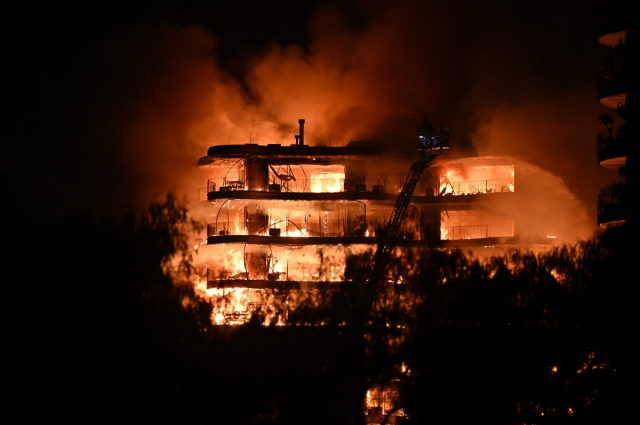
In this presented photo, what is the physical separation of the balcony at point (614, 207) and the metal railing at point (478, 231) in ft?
62.5

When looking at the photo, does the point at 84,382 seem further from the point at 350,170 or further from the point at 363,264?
the point at 350,170

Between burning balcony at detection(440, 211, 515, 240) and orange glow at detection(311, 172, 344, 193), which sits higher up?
orange glow at detection(311, 172, 344, 193)

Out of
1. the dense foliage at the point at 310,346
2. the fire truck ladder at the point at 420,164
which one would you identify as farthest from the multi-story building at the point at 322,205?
the dense foliage at the point at 310,346

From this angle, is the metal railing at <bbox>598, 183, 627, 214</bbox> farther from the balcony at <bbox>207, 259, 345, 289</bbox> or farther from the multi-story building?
the balcony at <bbox>207, 259, 345, 289</bbox>

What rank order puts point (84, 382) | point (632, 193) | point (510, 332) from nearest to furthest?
point (84, 382), point (510, 332), point (632, 193)

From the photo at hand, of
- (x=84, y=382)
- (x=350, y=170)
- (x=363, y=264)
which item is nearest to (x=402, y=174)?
(x=350, y=170)

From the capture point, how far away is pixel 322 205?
3809 inches

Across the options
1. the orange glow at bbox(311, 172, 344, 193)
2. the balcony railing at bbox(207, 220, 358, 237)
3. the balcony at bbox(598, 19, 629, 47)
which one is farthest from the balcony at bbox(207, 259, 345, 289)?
the balcony at bbox(598, 19, 629, 47)

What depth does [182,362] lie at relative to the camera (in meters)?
63.6

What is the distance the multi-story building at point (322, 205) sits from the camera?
310ft

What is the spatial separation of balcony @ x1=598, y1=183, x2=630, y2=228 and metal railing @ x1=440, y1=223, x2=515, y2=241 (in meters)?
19.0

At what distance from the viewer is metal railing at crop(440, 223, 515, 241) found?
9488 centimetres

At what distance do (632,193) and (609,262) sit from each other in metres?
8.29

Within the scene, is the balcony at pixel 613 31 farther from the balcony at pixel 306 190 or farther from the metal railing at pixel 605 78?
the balcony at pixel 306 190
